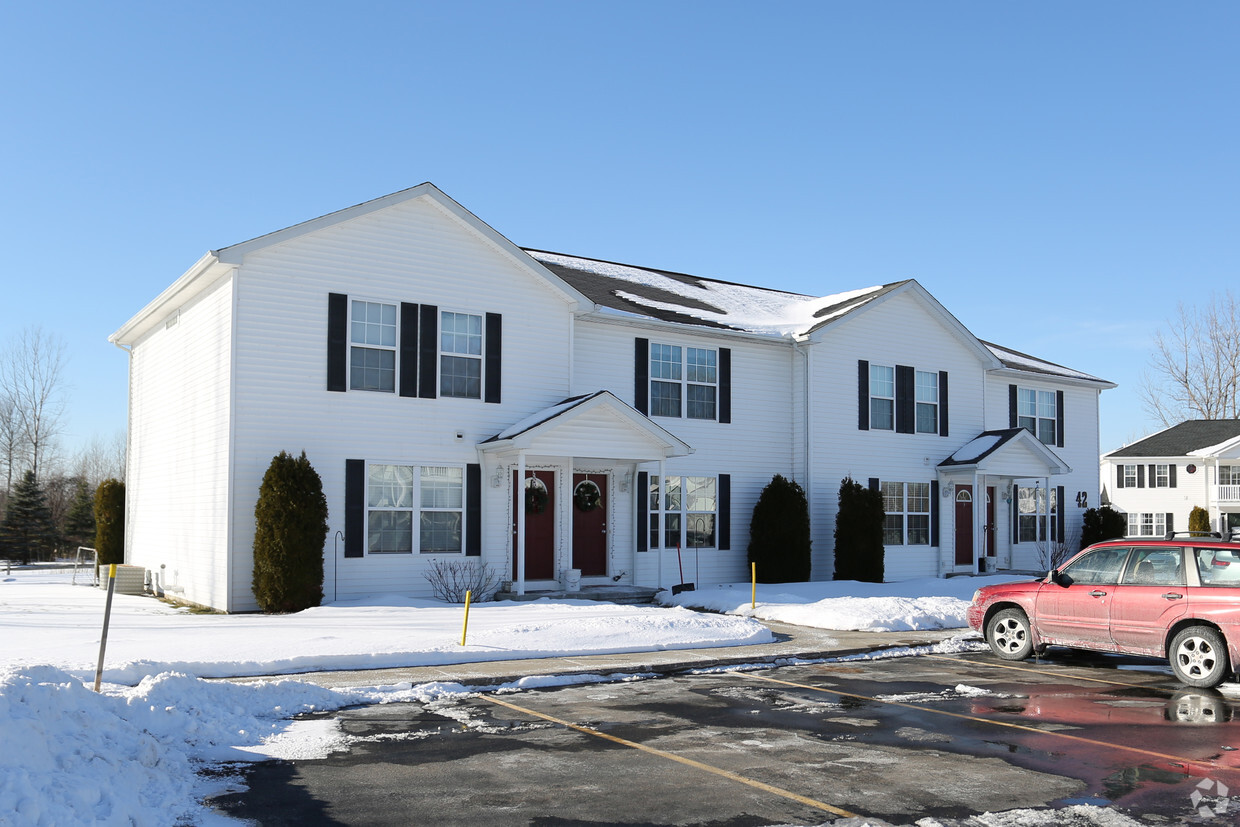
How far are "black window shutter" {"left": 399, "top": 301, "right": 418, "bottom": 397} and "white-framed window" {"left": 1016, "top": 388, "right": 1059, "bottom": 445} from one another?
18.2 meters

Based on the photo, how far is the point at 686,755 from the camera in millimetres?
7973

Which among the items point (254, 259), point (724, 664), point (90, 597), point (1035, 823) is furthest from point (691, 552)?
point (1035, 823)

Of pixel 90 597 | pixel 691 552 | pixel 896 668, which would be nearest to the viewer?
pixel 896 668

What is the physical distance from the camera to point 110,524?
2556 cm

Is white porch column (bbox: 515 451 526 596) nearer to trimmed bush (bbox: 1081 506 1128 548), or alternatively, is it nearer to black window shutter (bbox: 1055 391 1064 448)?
black window shutter (bbox: 1055 391 1064 448)

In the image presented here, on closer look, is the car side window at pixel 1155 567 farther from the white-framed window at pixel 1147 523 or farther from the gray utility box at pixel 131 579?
the white-framed window at pixel 1147 523

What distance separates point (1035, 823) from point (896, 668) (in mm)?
7056

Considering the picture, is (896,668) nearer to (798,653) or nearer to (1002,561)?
(798,653)

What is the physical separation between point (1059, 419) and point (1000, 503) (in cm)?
382

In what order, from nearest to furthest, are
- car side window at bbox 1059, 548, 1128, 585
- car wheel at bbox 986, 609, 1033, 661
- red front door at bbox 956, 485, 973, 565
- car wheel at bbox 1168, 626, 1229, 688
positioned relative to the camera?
car wheel at bbox 1168, 626, 1229, 688 → car side window at bbox 1059, 548, 1128, 585 → car wheel at bbox 986, 609, 1033, 661 → red front door at bbox 956, 485, 973, 565

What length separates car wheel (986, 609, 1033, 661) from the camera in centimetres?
1362

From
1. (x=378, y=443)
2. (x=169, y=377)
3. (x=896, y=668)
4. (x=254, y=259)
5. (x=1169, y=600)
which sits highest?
(x=254, y=259)

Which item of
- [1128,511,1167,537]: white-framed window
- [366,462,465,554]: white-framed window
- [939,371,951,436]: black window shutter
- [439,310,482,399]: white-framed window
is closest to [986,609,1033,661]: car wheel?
[366,462,465,554]: white-framed window

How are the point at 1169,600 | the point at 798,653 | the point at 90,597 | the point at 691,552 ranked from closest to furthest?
the point at 1169,600 → the point at 798,653 → the point at 90,597 → the point at 691,552
